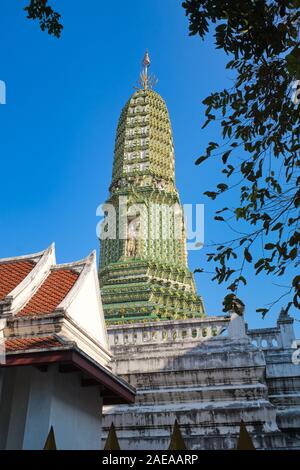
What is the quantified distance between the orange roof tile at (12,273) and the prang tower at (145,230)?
10.1 metres

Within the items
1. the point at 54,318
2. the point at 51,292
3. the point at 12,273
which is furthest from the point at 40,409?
the point at 12,273

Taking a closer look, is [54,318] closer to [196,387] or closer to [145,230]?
[196,387]

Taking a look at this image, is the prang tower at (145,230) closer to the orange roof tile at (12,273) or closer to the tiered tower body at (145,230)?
the tiered tower body at (145,230)

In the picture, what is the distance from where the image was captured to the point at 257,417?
10703 mm

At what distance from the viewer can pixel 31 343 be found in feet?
23.6

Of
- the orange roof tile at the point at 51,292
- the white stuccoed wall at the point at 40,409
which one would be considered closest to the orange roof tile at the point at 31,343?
the white stuccoed wall at the point at 40,409

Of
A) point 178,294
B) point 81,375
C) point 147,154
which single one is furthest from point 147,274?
point 81,375

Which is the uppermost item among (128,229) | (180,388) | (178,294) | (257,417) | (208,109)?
(128,229)

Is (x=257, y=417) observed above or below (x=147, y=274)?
below

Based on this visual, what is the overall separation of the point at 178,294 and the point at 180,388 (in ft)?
32.3

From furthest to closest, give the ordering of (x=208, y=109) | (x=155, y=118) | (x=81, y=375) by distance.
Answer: (x=155, y=118) → (x=81, y=375) → (x=208, y=109)

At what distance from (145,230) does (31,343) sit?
17666 mm

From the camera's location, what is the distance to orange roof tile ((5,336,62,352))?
272 inches
